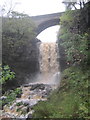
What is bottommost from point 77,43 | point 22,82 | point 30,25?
point 22,82

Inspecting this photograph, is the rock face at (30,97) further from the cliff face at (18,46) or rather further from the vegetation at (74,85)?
the cliff face at (18,46)

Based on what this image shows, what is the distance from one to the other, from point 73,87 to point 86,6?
5684 mm

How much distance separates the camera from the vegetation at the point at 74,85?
21.3 feet

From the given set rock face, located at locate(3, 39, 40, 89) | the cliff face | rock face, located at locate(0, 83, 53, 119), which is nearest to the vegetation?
rock face, located at locate(0, 83, 53, 119)

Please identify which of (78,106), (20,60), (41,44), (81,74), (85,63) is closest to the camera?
(78,106)

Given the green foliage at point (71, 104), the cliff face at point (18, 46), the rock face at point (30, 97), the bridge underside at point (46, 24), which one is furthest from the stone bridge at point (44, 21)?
the green foliage at point (71, 104)

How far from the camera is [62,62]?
59.4 feet

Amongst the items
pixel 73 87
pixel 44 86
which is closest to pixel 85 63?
pixel 73 87

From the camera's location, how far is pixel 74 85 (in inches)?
353

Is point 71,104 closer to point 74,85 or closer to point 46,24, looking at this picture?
point 74,85

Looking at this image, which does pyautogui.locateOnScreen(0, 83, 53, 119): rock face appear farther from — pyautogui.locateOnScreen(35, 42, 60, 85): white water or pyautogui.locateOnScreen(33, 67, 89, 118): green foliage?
pyautogui.locateOnScreen(35, 42, 60, 85): white water

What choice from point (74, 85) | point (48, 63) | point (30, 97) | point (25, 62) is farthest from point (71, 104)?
point (48, 63)

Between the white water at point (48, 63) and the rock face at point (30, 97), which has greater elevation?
the white water at point (48, 63)

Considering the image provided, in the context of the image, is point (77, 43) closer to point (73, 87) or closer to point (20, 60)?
point (73, 87)
